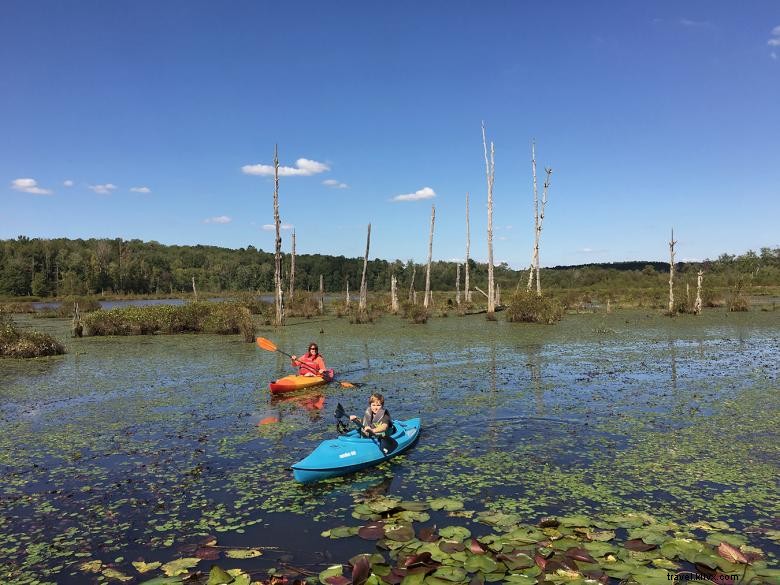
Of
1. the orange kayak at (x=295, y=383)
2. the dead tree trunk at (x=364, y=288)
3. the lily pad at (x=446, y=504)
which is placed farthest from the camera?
the dead tree trunk at (x=364, y=288)

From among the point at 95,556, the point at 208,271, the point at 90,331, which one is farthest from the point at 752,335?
the point at 208,271

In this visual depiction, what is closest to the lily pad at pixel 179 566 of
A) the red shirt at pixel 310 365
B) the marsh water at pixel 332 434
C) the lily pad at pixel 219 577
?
the marsh water at pixel 332 434

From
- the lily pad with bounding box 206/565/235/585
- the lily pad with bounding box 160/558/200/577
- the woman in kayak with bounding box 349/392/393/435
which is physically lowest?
the lily pad with bounding box 160/558/200/577

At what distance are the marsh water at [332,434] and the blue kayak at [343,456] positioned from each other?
146 mm

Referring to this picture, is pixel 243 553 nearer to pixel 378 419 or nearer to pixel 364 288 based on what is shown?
pixel 378 419

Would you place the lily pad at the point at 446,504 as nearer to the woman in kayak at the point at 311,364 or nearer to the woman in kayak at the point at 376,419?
the woman in kayak at the point at 376,419

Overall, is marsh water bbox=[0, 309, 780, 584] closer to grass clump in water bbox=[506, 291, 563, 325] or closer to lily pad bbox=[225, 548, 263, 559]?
lily pad bbox=[225, 548, 263, 559]

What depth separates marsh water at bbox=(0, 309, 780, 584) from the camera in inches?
226

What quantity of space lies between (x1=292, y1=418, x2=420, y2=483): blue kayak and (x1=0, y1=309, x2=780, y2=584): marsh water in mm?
146

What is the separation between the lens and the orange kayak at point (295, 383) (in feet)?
40.5

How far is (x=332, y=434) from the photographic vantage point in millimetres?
9305

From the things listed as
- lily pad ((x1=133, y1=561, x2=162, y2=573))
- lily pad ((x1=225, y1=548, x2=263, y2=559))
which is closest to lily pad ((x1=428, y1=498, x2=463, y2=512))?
lily pad ((x1=225, y1=548, x2=263, y2=559))


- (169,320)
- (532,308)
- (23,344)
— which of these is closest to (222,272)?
(169,320)

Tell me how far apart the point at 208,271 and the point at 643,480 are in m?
108
